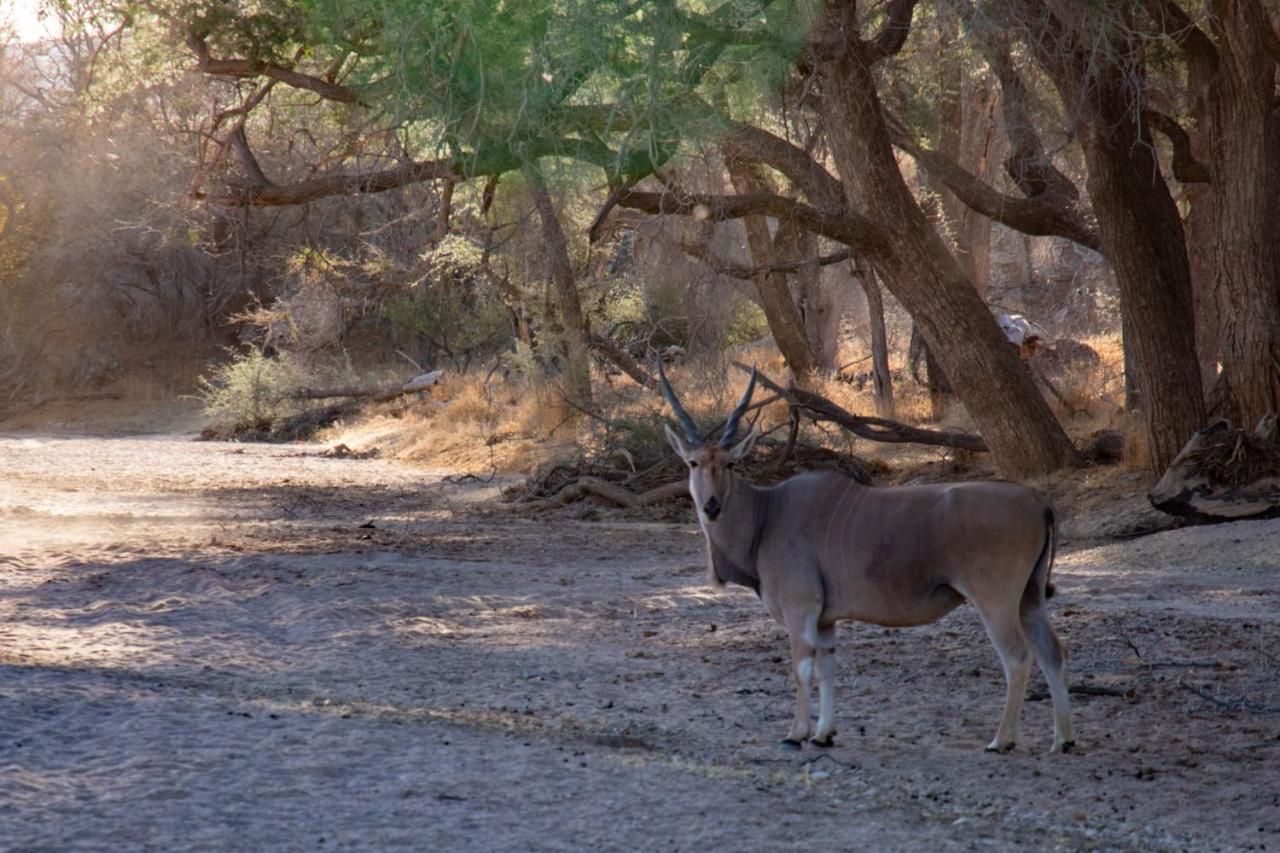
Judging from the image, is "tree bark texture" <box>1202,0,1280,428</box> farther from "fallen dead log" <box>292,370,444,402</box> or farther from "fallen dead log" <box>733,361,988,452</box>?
"fallen dead log" <box>292,370,444,402</box>

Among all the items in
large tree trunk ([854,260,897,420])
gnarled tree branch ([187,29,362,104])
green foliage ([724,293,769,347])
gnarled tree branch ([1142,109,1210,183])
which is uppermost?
gnarled tree branch ([187,29,362,104])

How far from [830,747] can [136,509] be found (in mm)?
11937

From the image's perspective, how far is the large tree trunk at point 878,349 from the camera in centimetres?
2294

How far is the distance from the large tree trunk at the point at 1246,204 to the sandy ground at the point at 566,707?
2.01 m

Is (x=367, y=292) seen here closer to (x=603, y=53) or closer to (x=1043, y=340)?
(x=1043, y=340)

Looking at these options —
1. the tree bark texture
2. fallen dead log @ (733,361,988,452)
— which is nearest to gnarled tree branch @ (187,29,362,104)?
fallen dead log @ (733,361,988,452)

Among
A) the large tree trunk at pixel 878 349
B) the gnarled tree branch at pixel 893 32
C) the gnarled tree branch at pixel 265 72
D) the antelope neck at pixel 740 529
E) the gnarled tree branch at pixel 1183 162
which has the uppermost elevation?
the gnarled tree branch at pixel 265 72

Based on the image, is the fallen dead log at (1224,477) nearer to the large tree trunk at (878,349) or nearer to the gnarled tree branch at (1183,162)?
the gnarled tree branch at (1183,162)

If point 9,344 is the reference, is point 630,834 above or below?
below

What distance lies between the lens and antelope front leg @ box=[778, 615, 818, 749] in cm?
685

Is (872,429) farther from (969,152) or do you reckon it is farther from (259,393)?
(259,393)

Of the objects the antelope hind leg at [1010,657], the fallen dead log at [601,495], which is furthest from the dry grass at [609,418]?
the antelope hind leg at [1010,657]

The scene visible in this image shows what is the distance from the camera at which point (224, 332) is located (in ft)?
155

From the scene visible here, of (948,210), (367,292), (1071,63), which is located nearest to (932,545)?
(1071,63)
